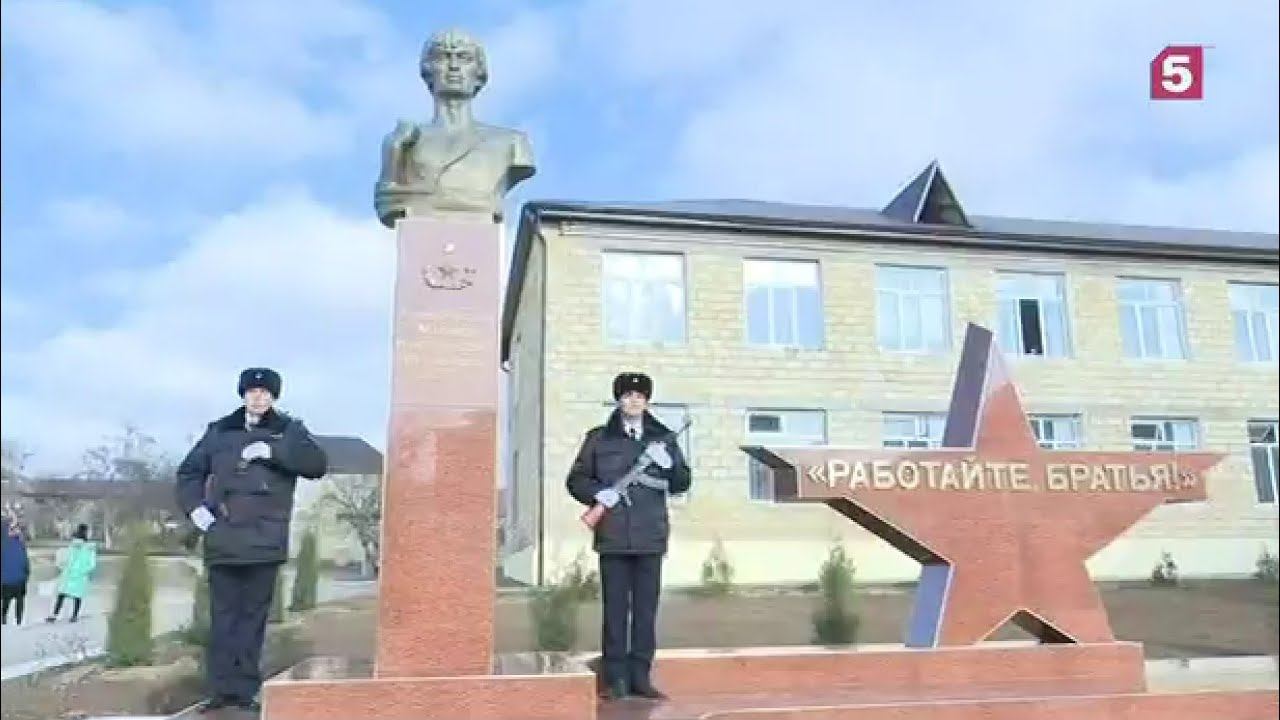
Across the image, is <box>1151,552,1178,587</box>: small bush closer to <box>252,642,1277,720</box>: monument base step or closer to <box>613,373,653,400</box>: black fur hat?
<box>252,642,1277,720</box>: monument base step

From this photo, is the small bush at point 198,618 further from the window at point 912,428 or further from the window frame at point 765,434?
the window at point 912,428

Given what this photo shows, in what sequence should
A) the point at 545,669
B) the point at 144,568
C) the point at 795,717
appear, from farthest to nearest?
the point at 144,568 < the point at 545,669 < the point at 795,717

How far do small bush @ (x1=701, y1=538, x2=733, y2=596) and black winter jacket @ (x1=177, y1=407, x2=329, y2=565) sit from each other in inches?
439

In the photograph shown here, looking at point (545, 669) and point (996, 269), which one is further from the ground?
point (996, 269)

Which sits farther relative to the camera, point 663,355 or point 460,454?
point 663,355

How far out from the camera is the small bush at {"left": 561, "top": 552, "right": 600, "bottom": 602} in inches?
353

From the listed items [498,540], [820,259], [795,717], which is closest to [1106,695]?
[795,717]

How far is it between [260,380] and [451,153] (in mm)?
1326

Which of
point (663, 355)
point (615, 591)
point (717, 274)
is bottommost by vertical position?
point (615, 591)

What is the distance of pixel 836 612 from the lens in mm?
8773

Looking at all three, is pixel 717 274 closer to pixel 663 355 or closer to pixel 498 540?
pixel 663 355

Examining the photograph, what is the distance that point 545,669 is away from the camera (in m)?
4.07

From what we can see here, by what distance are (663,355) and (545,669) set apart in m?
12.0

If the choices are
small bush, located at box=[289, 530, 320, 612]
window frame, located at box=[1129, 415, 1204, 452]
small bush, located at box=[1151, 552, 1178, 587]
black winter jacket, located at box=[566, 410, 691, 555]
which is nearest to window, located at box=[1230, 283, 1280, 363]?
window frame, located at box=[1129, 415, 1204, 452]
